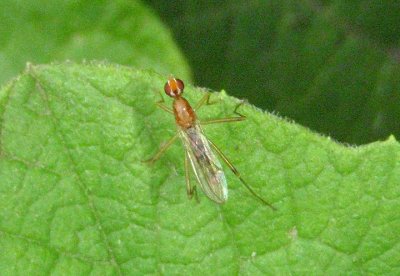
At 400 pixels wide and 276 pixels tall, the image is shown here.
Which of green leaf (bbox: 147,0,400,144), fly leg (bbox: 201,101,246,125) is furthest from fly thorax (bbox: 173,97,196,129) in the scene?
green leaf (bbox: 147,0,400,144)

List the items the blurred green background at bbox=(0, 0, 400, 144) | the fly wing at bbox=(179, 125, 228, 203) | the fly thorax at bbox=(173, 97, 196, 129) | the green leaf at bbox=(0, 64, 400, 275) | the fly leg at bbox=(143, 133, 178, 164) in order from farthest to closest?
1. the blurred green background at bbox=(0, 0, 400, 144)
2. the fly thorax at bbox=(173, 97, 196, 129)
3. the fly wing at bbox=(179, 125, 228, 203)
4. the fly leg at bbox=(143, 133, 178, 164)
5. the green leaf at bbox=(0, 64, 400, 275)

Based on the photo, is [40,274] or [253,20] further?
[253,20]

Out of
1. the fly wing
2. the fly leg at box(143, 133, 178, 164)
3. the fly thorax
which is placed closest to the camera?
the fly leg at box(143, 133, 178, 164)

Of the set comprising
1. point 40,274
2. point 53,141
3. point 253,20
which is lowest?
point 40,274

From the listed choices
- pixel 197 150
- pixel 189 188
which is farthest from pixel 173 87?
pixel 189 188

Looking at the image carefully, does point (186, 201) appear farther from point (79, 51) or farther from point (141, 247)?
point (79, 51)

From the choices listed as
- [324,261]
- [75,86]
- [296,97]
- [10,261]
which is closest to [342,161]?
[324,261]

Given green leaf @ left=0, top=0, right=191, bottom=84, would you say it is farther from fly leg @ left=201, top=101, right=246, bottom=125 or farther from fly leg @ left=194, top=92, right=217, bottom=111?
fly leg @ left=194, top=92, right=217, bottom=111
